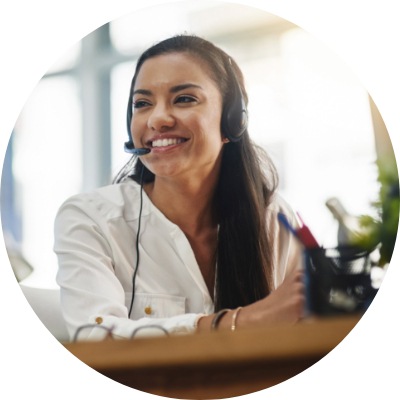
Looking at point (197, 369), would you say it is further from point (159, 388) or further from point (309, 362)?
point (309, 362)

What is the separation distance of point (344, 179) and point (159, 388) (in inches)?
25.1

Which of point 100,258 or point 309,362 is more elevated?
point 100,258

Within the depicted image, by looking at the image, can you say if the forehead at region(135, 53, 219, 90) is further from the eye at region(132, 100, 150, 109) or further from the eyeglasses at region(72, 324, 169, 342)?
the eyeglasses at region(72, 324, 169, 342)

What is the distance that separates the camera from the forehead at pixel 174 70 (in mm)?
1989

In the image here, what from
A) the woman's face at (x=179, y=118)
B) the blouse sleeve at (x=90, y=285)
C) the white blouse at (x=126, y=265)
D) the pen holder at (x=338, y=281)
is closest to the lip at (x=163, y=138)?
the woman's face at (x=179, y=118)

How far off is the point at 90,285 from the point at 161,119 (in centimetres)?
42

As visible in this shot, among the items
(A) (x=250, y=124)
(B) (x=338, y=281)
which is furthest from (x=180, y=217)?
Result: (B) (x=338, y=281)

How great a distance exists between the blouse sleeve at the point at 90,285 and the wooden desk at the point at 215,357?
1.4 inches

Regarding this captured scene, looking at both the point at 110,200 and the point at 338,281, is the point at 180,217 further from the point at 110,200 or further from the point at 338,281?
the point at 338,281

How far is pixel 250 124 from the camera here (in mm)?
1981

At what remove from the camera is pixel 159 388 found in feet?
6.40

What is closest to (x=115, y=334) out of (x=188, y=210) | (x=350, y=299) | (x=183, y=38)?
(x=188, y=210)

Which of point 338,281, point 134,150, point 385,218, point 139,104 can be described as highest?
point 139,104

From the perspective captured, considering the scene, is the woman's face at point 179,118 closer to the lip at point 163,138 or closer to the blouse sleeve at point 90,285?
the lip at point 163,138
